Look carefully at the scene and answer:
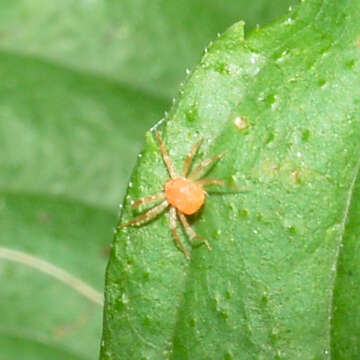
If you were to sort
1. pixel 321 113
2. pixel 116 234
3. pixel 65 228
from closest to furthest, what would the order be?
pixel 321 113
pixel 116 234
pixel 65 228

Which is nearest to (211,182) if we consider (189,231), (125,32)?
(189,231)

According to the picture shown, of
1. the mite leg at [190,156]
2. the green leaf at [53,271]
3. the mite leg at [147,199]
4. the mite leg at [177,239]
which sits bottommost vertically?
the mite leg at [177,239]

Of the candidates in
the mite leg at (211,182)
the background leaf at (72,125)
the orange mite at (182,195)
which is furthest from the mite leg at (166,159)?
the background leaf at (72,125)

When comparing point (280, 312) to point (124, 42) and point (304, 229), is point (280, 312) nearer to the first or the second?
point (304, 229)

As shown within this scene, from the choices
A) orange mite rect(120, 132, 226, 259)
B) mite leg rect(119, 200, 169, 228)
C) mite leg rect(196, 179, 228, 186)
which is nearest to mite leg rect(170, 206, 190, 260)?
orange mite rect(120, 132, 226, 259)

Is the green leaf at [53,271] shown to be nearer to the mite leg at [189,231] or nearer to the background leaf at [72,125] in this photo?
the background leaf at [72,125]

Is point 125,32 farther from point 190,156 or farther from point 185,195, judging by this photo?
point 190,156

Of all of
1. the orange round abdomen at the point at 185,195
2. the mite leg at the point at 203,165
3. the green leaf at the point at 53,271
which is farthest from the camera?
the green leaf at the point at 53,271

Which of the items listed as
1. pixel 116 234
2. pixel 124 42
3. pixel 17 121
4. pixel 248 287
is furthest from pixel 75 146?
pixel 248 287
